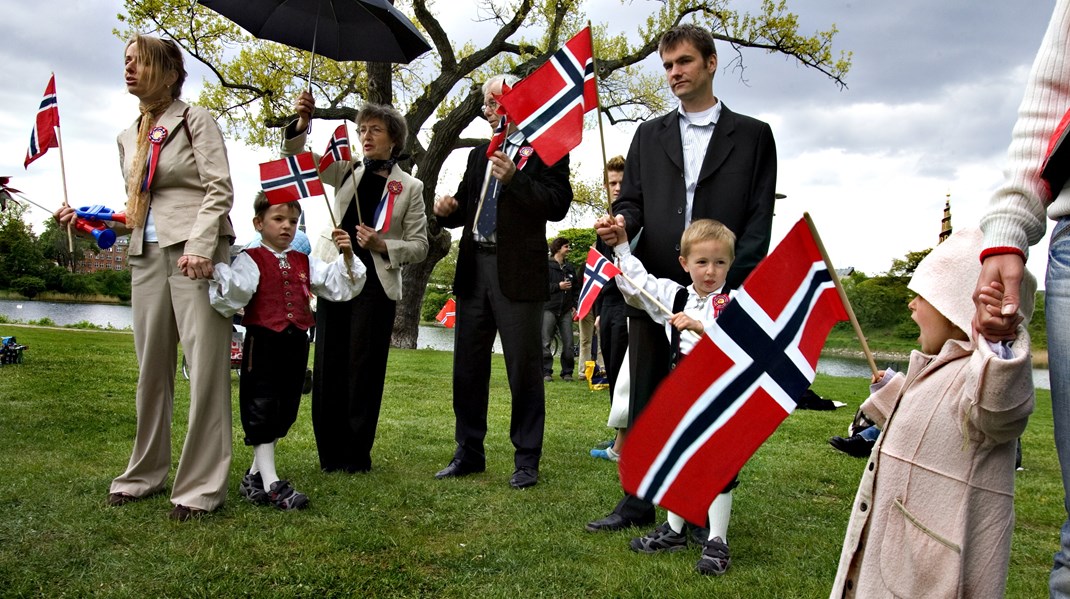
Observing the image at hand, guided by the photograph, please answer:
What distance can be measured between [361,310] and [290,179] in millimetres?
939

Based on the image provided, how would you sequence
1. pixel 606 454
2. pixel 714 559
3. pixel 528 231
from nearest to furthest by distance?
pixel 714 559 → pixel 528 231 → pixel 606 454

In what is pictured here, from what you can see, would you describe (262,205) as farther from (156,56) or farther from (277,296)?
(156,56)

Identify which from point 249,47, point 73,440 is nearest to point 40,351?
point 73,440

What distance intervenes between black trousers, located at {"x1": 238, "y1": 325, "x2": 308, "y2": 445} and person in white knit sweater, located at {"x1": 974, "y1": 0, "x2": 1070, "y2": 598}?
126 inches

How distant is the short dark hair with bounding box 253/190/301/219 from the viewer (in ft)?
14.0

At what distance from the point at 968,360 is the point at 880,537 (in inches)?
20.8

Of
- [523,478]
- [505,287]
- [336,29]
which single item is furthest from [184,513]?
[336,29]

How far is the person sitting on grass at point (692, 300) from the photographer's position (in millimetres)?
3301

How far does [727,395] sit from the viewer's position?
244 cm

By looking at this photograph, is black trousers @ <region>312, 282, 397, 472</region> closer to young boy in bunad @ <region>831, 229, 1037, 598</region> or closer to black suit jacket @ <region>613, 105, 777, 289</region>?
black suit jacket @ <region>613, 105, 777, 289</region>

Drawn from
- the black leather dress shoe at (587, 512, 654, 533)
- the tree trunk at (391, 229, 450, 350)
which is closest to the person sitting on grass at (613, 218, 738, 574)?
the black leather dress shoe at (587, 512, 654, 533)

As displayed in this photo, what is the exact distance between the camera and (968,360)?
2154 mm

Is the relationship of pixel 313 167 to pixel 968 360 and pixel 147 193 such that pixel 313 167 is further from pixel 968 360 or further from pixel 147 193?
pixel 968 360

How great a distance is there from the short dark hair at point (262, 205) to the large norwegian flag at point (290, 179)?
5 cm
